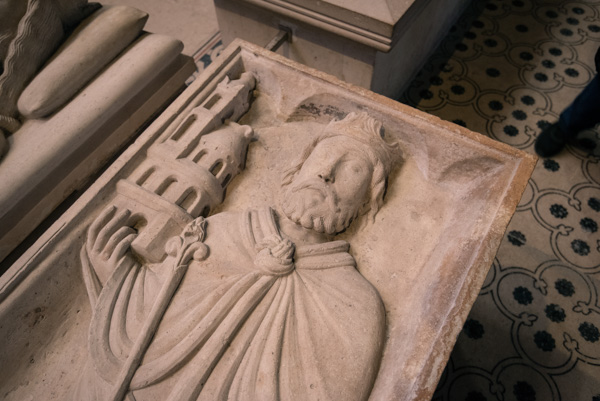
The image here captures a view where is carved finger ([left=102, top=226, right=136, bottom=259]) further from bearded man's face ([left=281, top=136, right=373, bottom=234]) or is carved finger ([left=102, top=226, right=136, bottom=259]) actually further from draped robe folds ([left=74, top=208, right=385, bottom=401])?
bearded man's face ([left=281, top=136, right=373, bottom=234])

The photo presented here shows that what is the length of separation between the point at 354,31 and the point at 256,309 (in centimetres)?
153

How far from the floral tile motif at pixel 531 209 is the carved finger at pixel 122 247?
1.72 m

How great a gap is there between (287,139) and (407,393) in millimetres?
1244

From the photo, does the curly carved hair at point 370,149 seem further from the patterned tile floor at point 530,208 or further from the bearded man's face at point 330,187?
the patterned tile floor at point 530,208

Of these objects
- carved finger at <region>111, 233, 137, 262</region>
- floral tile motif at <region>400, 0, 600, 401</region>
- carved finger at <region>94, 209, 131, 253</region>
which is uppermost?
carved finger at <region>94, 209, 131, 253</region>

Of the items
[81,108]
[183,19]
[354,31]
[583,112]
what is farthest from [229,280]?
[183,19]

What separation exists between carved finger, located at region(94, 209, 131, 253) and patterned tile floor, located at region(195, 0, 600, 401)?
179 centimetres

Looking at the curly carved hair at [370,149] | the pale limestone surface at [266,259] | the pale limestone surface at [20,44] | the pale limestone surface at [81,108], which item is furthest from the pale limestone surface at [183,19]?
the curly carved hair at [370,149]

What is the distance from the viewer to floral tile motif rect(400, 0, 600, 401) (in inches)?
83.7

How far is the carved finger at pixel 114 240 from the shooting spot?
150 cm

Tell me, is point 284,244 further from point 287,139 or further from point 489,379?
point 489,379

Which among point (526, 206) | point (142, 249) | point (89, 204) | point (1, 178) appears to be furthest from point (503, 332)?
point (1, 178)

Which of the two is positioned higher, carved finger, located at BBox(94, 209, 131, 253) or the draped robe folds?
carved finger, located at BBox(94, 209, 131, 253)

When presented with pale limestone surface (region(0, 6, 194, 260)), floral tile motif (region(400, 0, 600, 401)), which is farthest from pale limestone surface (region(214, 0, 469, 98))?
pale limestone surface (region(0, 6, 194, 260))
